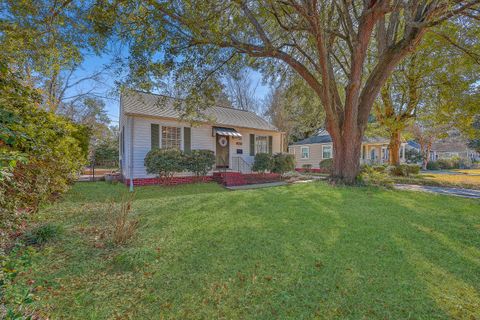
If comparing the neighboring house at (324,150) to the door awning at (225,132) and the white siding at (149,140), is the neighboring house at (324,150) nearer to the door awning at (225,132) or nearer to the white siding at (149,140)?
the white siding at (149,140)

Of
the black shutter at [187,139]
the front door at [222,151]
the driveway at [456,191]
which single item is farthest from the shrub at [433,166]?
the black shutter at [187,139]

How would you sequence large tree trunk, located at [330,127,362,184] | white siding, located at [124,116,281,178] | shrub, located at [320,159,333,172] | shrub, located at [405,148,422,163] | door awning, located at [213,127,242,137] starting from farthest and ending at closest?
shrub, located at [405,148,422,163], shrub, located at [320,159,333,172], door awning, located at [213,127,242,137], white siding, located at [124,116,281,178], large tree trunk, located at [330,127,362,184]

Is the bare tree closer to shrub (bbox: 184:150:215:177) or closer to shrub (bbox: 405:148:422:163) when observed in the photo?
shrub (bbox: 184:150:215:177)

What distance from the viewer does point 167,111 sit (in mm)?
11508

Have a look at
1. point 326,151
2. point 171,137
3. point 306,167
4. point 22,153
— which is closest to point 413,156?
point 326,151

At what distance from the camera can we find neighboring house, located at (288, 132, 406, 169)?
21688mm

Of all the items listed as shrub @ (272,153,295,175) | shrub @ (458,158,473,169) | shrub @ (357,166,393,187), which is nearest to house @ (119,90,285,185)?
shrub @ (272,153,295,175)

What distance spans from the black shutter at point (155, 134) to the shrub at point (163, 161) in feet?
3.22

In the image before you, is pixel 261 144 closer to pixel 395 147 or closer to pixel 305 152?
pixel 395 147

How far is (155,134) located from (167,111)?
1.42 m

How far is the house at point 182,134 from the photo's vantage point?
10.4 metres

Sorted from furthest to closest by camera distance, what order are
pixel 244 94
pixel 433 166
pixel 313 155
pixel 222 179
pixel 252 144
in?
pixel 244 94 < pixel 433 166 < pixel 313 155 < pixel 252 144 < pixel 222 179

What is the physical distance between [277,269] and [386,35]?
988cm

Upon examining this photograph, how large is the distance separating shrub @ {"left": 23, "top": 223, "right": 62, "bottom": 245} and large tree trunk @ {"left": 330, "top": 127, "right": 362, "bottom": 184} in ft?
27.9
